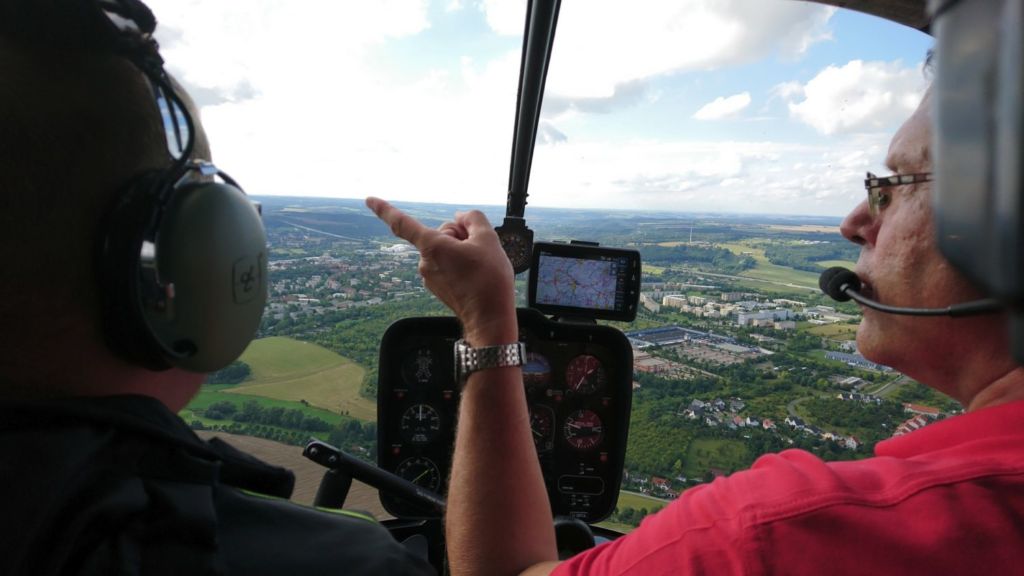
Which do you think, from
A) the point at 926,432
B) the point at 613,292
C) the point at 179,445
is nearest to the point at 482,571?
the point at 179,445

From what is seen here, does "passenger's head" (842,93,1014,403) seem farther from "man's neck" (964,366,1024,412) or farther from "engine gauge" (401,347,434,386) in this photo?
"engine gauge" (401,347,434,386)

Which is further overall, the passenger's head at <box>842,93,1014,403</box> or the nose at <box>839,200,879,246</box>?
the nose at <box>839,200,879,246</box>

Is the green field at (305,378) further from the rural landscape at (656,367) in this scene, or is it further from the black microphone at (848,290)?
the black microphone at (848,290)

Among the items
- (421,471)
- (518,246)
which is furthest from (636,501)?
(518,246)

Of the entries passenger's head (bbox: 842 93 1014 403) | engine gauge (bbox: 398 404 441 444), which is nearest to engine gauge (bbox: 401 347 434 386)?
engine gauge (bbox: 398 404 441 444)

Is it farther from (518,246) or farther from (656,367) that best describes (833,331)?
(518,246)

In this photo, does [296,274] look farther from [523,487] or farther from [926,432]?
[926,432]
